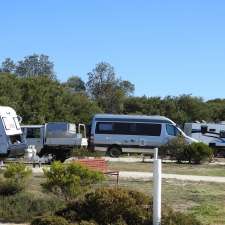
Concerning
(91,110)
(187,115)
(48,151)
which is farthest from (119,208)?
(187,115)

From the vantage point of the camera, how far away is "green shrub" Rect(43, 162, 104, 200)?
13.8m

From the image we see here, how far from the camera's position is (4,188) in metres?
14.9

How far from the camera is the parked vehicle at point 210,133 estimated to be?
164 ft

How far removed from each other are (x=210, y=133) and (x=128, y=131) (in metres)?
10.7

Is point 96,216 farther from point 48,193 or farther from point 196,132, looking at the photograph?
point 196,132

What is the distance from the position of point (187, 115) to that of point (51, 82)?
94.5ft

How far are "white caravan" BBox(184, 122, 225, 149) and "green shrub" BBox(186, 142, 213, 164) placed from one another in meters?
14.4

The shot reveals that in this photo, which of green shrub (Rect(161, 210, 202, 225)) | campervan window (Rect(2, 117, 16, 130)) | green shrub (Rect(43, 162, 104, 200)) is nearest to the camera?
green shrub (Rect(161, 210, 202, 225))

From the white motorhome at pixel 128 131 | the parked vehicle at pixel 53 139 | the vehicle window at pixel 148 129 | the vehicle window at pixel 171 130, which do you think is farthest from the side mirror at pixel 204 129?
the parked vehicle at pixel 53 139

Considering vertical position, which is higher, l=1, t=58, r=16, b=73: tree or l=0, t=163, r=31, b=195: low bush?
l=1, t=58, r=16, b=73: tree

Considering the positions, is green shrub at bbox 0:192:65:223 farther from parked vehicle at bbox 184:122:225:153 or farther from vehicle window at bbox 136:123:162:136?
parked vehicle at bbox 184:122:225:153

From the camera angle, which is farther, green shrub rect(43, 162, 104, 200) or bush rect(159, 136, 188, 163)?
bush rect(159, 136, 188, 163)

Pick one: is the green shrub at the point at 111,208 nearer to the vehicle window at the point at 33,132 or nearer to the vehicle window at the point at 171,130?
the vehicle window at the point at 33,132

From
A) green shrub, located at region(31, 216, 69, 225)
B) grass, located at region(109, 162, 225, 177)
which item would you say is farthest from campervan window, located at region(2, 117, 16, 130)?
green shrub, located at region(31, 216, 69, 225)
